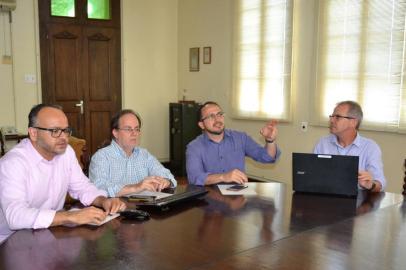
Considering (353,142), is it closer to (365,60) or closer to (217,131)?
(217,131)

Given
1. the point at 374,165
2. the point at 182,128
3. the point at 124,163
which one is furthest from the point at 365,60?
the point at 124,163

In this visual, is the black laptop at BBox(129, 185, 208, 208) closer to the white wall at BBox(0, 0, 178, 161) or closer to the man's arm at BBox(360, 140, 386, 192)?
the man's arm at BBox(360, 140, 386, 192)

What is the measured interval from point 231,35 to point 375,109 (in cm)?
242

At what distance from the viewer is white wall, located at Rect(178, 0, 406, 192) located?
4.28 metres

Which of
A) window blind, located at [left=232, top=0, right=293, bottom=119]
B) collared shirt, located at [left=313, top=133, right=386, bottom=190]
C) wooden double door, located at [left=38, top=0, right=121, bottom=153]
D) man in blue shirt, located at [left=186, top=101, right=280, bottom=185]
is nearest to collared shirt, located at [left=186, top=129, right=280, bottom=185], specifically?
man in blue shirt, located at [left=186, top=101, right=280, bottom=185]

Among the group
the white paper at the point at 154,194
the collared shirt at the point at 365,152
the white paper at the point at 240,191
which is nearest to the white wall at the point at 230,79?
the collared shirt at the point at 365,152

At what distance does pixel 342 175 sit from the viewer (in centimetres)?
225

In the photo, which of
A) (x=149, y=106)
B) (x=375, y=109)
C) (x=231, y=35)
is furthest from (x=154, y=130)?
(x=375, y=109)

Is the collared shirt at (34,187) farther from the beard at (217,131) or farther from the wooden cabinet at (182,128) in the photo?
the wooden cabinet at (182,128)

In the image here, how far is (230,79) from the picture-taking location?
6.02m

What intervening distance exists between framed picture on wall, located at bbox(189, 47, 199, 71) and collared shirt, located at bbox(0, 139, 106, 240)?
461 centimetres

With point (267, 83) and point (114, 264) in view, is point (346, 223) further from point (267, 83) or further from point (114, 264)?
point (267, 83)

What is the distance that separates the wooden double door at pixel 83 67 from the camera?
592cm

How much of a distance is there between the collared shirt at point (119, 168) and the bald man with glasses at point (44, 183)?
0.81 ft
